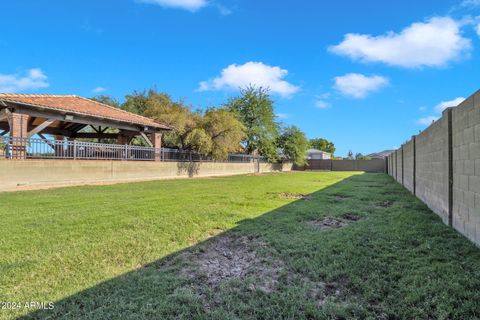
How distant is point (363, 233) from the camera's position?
180 inches

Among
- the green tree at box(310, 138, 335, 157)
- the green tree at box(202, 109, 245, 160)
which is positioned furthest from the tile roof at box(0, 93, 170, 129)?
the green tree at box(310, 138, 335, 157)

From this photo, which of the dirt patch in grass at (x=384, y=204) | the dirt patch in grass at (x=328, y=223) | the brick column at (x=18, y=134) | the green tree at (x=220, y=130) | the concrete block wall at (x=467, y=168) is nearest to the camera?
the concrete block wall at (x=467, y=168)

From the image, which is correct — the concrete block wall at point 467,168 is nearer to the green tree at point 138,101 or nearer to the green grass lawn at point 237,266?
the green grass lawn at point 237,266

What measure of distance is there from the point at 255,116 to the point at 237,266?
27570mm

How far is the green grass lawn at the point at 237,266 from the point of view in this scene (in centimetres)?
239

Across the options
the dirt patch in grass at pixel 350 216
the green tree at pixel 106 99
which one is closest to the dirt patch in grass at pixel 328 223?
the dirt patch in grass at pixel 350 216

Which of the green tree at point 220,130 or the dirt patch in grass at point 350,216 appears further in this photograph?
the green tree at point 220,130

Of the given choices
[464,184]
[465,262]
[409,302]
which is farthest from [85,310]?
[464,184]

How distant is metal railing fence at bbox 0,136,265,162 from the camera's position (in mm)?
11127

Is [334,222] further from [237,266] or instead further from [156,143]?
[156,143]

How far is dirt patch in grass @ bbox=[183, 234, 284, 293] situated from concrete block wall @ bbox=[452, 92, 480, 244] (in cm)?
260

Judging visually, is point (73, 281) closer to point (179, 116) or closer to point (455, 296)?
point (455, 296)

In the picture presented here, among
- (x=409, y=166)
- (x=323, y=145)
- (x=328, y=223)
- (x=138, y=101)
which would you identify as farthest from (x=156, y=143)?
(x=323, y=145)

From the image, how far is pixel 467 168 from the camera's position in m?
4.03
